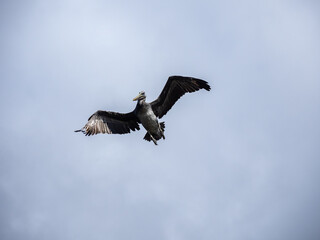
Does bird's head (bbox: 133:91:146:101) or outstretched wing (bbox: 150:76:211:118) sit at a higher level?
bird's head (bbox: 133:91:146:101)

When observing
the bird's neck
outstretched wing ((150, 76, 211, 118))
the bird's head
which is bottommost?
outstretched wing ((150, 76, 211, 118))

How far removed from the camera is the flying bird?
649 inches

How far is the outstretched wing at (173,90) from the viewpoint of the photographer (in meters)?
16.4

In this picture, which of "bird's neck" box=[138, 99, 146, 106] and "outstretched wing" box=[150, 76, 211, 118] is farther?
"bird's neck" box=[138, 99, 146, 106]

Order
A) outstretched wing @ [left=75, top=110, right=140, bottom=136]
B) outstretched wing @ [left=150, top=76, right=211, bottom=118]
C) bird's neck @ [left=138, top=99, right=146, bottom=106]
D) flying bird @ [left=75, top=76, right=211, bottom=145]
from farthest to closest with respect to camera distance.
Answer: outstretched wing @ [left=75, top=110, right=140, bottom=136] < bird's neck @ [left=138, top=99, right=146, bottom=106] < flying bird @ [left=75, top=76, right=211, bottom=145] < outstretched wing @ [left=150, top=76, right=211, bottom=118]

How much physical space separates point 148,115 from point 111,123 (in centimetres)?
183

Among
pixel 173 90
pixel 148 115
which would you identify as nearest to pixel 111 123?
pixel 148 115

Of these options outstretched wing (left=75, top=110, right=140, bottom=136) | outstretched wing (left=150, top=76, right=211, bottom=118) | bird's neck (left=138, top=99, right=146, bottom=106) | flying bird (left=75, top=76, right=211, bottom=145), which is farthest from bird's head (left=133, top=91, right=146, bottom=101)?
outstretched wing (left=75, top=110, right=140, bottom=136)

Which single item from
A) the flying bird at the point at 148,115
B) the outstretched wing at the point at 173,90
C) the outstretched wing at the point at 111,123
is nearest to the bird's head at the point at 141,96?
the flying bird at the point at 148,115

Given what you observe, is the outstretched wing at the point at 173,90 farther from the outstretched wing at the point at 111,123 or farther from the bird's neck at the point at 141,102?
the outstretched wing at the point at 111,123

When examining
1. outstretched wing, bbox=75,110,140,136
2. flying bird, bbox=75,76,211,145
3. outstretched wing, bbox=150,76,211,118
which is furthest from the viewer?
outstretched wing, bbox=75,110,140,136

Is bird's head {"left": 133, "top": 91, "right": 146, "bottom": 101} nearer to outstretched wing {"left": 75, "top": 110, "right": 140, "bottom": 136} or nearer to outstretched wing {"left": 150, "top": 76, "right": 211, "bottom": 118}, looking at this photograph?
outstretched wing {"left": 150, "top": 76, "right": 211, "bottom": 118}

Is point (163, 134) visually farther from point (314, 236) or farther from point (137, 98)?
point (314, 236)

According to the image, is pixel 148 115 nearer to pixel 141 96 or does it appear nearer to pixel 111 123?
pixel 141 96
